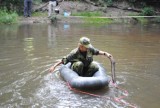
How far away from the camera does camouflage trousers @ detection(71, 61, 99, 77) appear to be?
7516mm

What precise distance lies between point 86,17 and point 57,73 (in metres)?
A: 14.5

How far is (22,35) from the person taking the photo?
15.6 meters

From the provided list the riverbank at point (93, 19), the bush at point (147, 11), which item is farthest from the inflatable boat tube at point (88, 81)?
the bush at point (147, 11)

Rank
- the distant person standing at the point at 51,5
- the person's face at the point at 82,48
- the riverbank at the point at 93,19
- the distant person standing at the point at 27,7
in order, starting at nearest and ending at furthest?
the person's face at the point at 82,48, the distant person standing at the point at 27,7, the riverbank at the point at 93,19, the distant person standing at the point at 51,5

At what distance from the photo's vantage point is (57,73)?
8555 mm

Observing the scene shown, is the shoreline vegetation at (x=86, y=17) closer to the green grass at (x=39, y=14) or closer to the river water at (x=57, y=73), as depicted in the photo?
the green grass at (x=39, y=14)

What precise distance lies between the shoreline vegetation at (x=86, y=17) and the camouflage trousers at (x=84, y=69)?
1379 cm

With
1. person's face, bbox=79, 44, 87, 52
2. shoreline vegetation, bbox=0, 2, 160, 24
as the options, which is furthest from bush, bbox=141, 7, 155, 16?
person's face, bbox=79, 44, 87, 52

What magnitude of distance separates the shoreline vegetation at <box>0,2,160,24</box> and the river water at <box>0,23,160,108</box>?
20.7ft

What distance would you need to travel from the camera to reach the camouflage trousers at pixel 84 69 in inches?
296

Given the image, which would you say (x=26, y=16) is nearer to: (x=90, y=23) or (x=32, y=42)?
(x=90, y=23)

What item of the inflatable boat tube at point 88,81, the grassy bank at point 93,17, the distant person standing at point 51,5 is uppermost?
the distant person standing at point 51,5

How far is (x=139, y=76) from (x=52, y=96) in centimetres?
253

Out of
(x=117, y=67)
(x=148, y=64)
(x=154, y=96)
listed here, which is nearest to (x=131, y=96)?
(x=154, y=96)
